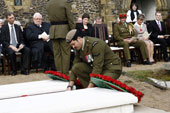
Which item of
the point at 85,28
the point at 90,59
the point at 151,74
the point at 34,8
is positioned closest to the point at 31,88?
the point at 90,59

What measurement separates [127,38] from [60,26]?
9.39ft

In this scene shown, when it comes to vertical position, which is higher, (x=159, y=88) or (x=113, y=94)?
(x=113, y=94)

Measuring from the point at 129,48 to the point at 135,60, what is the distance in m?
0.98

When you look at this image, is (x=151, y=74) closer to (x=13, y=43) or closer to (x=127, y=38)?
(x=127, y=38)

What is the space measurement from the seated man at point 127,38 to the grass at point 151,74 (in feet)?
4.78

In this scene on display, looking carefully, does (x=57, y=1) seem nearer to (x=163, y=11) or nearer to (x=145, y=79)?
(x=145, y=79)

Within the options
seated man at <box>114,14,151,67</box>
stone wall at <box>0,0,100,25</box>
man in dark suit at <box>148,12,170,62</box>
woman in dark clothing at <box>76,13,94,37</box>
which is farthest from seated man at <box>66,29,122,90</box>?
stone wall at <box>0,0,100,25</box>

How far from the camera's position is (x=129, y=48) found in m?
9.16

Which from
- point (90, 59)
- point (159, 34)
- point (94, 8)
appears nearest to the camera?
point (90, 59)

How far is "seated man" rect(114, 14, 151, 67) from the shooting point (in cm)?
899

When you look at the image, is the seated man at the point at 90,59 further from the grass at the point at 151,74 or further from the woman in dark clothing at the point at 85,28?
the woman in dark clothing at the point at 85,28

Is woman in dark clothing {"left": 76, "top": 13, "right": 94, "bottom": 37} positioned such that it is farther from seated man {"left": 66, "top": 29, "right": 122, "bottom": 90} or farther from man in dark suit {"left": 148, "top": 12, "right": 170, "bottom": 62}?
seated man {"left": 66, "top": 29, "right": 122, "bottom": 90}

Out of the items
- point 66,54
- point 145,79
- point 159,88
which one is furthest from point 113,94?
point 66,54

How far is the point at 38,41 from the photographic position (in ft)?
27.2
